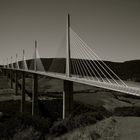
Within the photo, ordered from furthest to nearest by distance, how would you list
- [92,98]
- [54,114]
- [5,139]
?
1. [92,98]
2. [54,114]
3. [5,139]

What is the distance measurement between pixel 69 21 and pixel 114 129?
13319 mm

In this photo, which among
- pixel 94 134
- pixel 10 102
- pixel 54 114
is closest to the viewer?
pixel 94 134

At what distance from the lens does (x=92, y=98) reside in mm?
49594

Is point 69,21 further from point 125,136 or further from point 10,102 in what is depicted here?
point 10,102

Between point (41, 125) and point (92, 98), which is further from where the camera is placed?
point (92, 98)

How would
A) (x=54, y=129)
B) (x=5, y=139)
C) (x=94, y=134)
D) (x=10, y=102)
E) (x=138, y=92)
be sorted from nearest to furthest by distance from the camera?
(x=138, y=92) < (x=5, y=139) < (x=94, y=134) < (x=54, y=129) < (x=10, y=102)

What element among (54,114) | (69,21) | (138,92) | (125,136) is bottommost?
(54,114)

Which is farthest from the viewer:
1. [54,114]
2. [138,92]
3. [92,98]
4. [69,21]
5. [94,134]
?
[92,98]

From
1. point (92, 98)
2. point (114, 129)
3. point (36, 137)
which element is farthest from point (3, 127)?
point (92, 98)

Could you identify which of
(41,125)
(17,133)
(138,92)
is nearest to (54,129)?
(41,125)

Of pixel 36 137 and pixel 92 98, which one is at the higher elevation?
pixel 36 137

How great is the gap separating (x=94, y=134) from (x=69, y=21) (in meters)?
14.0

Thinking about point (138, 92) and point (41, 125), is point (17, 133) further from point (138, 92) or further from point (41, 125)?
point (138, 92)

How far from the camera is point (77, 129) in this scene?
1577 centimetres
